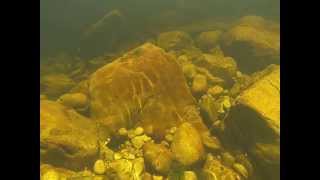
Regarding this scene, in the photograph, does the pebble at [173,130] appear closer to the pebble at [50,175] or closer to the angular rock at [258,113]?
the angular rock at [258,113]

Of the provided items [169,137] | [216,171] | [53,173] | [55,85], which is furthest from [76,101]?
[216,171]

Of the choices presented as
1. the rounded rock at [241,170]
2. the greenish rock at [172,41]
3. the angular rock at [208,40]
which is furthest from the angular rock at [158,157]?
the angular rock at [208,40]

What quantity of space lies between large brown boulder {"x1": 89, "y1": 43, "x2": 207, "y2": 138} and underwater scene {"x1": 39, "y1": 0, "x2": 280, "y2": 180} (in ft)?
0.03

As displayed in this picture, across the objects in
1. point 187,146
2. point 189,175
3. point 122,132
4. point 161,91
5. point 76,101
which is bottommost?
point 189,175

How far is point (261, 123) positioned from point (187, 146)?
2.25ft

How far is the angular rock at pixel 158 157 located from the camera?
9.93 feet

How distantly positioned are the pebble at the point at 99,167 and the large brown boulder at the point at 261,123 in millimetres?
1212

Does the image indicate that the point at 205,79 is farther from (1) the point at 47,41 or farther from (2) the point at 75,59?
(1) the point at 47,41

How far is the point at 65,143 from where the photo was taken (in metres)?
3.08

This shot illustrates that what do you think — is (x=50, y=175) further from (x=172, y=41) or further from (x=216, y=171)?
(x=172, y=41)
